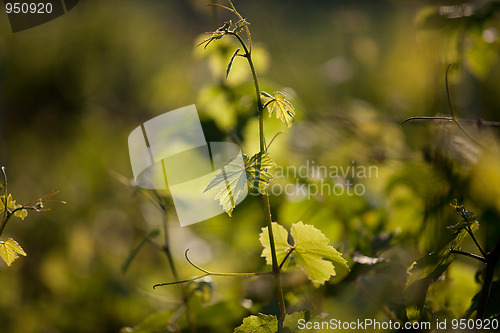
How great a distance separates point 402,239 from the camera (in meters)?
0.56

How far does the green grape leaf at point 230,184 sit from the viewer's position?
1.10 feet

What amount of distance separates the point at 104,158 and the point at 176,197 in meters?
0.93

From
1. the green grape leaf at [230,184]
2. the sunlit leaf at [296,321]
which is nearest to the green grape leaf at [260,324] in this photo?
the sunlit leaf at [296,321]

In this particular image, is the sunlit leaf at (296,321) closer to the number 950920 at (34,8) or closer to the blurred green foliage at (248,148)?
the blurred green foliage at (248,148)

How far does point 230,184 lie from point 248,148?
38 cm

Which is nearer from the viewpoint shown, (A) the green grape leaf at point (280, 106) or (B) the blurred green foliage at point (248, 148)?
(A) the green grape leaf at point (280, 106)

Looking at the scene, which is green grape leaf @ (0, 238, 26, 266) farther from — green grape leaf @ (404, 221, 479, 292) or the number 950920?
the number 950920

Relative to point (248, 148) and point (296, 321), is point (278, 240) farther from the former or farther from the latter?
point (248, 148)

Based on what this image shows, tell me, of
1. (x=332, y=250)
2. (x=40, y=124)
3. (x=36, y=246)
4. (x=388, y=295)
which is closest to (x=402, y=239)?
(x=388, y=295)

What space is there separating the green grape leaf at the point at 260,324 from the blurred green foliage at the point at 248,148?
0.43 ft

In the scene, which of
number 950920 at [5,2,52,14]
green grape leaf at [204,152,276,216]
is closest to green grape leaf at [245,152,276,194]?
green grape leaf at [204,152,276,216]

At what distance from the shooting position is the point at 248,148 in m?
0.72

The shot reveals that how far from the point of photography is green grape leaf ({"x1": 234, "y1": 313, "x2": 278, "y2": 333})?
379 millimetres

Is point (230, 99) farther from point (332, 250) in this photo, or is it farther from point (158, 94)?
point (158, 94)
